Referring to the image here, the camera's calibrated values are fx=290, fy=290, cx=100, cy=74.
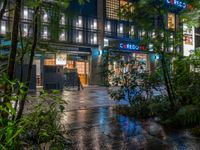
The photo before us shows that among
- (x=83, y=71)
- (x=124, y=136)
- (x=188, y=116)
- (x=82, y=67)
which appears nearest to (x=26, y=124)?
(x=124, y=136)

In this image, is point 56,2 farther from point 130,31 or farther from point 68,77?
point 68,77

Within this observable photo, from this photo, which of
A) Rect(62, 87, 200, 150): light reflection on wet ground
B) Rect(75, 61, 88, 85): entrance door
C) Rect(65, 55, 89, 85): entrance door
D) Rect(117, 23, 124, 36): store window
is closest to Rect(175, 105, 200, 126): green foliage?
Rect(62, 87, 200, 150): light reflection on wet ground

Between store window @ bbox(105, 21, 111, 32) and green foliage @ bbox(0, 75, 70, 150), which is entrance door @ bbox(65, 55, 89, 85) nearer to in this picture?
store window @ bbox(105, 21, 111, 32)

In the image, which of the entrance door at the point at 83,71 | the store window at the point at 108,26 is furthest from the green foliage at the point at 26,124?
the store window at the point at 108,26

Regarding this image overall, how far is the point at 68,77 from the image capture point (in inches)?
947

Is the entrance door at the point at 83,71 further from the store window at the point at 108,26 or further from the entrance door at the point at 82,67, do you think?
the store window at the point at 108,26

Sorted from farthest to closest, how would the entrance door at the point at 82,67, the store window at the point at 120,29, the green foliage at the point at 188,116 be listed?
1. the store window at the point at 120,29
2. the entrance door at the point at 82,67
3. the green foliage at the point at 188,116

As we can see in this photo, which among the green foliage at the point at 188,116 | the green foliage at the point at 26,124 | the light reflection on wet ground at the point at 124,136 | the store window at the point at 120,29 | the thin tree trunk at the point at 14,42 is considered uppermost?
the store window at the point at 120,29

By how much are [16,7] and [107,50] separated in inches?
225

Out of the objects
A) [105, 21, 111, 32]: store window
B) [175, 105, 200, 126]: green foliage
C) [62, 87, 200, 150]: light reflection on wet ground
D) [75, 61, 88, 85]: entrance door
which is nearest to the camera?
[62, 87, 200, 150]: light reflection on wet ground

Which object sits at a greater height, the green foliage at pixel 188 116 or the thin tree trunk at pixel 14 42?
the thin tree trunk at pixel 14 42

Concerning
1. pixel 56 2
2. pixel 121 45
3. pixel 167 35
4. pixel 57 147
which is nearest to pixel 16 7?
pixel 56 2

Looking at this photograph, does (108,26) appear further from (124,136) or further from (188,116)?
(124,136)

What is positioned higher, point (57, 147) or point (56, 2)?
point (56, 2)
